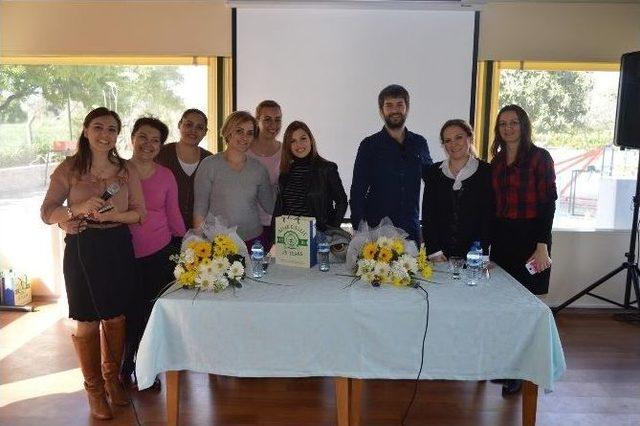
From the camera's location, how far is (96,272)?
2490mm

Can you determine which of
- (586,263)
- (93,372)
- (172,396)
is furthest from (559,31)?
(93,372)

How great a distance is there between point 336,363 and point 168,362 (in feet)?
2.20

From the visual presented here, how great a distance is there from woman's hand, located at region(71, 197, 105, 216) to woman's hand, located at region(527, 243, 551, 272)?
2062mm

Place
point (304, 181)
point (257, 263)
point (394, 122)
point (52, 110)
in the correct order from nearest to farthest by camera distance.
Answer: point (257, 263) → point (304, 181) → point (394, 122) → point (52, 110)

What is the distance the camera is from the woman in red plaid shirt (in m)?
2.78

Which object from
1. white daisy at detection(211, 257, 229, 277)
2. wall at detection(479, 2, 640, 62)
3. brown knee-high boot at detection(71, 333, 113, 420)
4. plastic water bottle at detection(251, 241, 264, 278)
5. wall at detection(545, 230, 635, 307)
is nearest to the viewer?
white daisy at detection(211, 257, 229, 277)

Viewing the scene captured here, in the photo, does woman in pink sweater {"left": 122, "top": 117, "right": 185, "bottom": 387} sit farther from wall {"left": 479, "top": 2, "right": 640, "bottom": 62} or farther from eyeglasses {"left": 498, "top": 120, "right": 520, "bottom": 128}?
wall {"left": 479, "top": 2, "right": 640, "bottom": 62}

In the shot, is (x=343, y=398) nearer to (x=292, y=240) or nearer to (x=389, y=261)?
(x=389, y=261)

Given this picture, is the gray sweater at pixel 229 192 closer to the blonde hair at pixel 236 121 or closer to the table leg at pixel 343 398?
the blonde hair at pixel 236 121

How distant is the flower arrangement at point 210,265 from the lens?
7.32ft

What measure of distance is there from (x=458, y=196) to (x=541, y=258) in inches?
20.1

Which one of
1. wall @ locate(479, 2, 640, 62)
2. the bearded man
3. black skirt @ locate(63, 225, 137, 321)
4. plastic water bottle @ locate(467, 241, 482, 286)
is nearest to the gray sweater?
black skirt @ locate(63, 225, 137, 321)

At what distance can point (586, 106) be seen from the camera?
445 cm

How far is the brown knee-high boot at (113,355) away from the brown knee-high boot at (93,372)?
0.20ft
